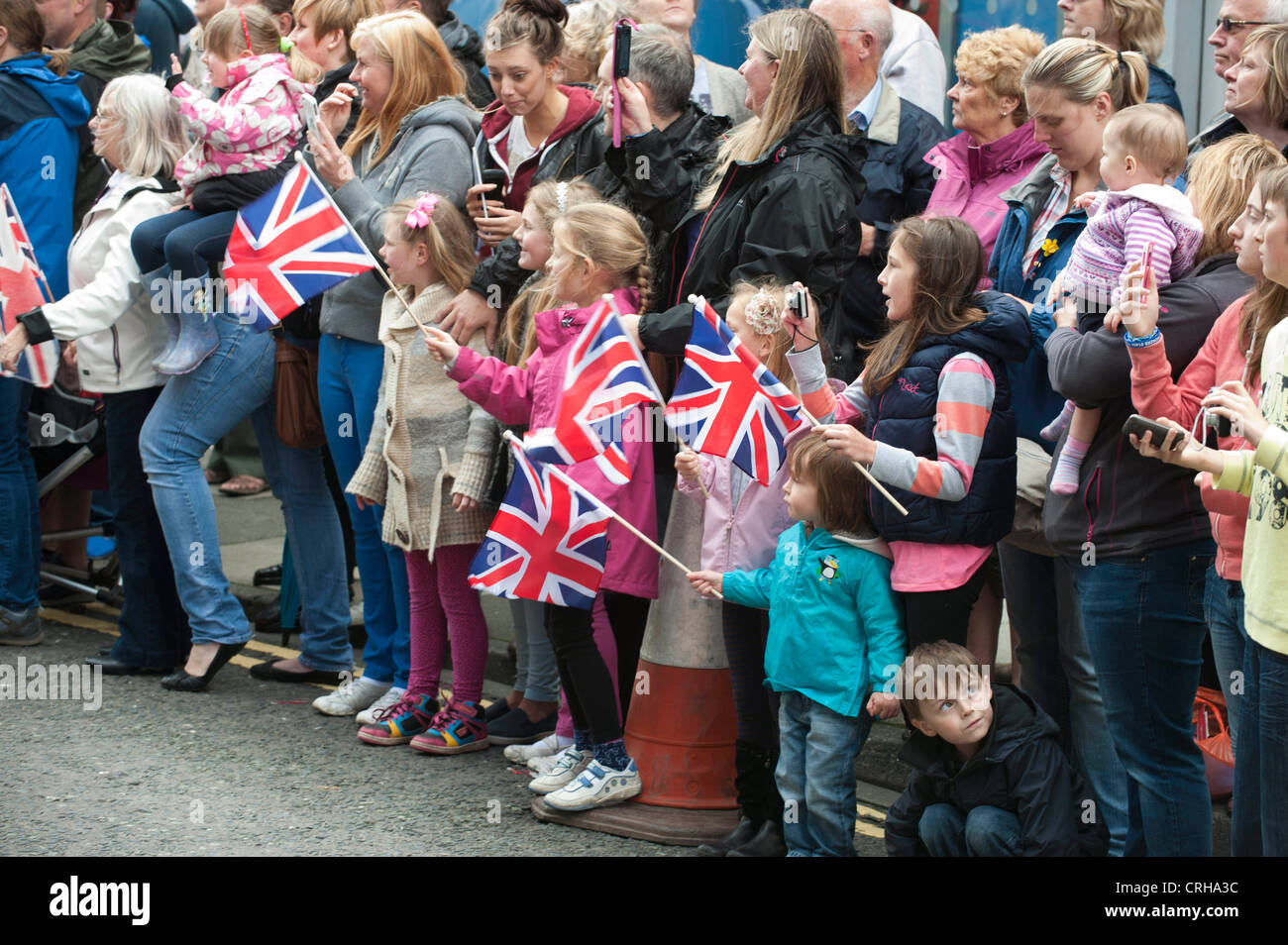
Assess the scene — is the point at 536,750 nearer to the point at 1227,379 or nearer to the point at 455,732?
the point at 455,732

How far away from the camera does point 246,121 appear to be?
615 centimetres

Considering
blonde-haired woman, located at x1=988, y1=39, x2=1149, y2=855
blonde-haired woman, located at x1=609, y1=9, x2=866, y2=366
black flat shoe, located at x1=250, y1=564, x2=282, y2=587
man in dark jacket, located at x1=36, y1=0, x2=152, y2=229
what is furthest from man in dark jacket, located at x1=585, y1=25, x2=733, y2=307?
man in dark jacket, located at x1=36, y1=0, x2=152, y2=229

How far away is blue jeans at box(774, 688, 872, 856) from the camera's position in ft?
14.6

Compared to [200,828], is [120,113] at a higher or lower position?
higher

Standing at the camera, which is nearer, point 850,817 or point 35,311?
point 850,817

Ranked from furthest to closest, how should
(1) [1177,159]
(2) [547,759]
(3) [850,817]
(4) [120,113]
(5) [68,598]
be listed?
(5) [68,598], (4) [120,113], (2) [547,759], (3) [850,817], (1) [1177,159]

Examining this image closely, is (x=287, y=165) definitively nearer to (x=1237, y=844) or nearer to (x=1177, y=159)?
(x=1177, y=159)

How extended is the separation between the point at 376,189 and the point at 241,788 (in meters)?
2.35

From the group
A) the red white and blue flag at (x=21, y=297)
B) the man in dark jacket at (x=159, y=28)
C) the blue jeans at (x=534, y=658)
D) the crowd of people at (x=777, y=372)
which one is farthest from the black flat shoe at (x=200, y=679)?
the man in dark jacket at (x=159, y=28)

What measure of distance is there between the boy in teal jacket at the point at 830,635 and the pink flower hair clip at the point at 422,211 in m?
1.92

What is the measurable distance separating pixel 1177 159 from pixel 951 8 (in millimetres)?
5031

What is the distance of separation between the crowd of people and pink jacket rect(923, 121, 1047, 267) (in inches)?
0.7

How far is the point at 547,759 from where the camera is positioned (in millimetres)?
5523

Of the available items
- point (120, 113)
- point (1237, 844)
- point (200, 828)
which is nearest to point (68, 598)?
point (120, 113)
